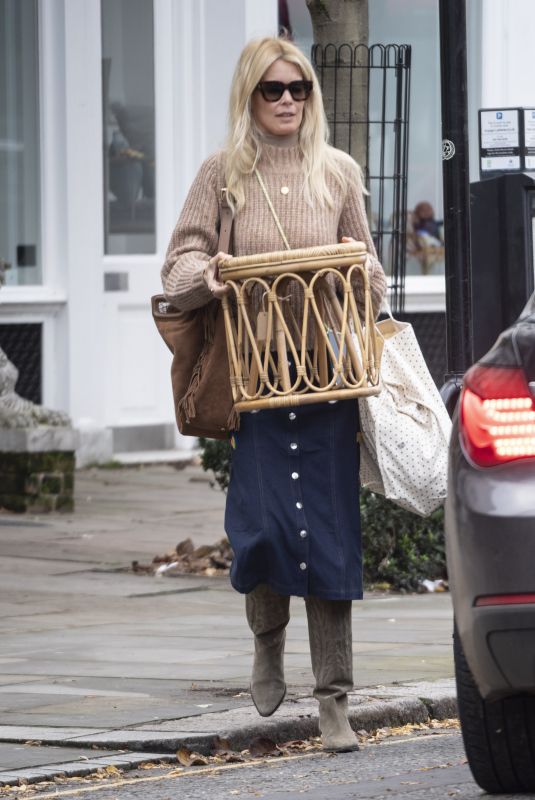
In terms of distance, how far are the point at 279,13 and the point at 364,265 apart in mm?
9772

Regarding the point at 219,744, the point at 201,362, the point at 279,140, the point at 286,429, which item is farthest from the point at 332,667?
the point at 279,140

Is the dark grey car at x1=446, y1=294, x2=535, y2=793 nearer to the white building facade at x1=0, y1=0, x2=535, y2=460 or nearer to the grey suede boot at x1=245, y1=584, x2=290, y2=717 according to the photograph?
the grey suede boot at x1=245, y1=584, x2=290, y2=717

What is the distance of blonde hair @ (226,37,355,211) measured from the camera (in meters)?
5.73

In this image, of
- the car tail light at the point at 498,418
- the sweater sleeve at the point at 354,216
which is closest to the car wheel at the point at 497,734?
the car tail light at the point at 498,418

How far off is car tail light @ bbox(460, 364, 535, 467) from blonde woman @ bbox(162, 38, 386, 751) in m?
1.37

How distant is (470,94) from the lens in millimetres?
16453

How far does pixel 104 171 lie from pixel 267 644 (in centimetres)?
887

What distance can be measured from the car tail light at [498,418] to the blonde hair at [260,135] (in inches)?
61.6

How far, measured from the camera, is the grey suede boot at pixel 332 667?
568 centimetres

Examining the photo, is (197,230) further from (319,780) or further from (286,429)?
(319,780)

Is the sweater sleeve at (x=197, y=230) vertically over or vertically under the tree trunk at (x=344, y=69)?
under

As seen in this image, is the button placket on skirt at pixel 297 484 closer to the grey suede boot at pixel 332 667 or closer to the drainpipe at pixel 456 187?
the grey suede boot at pixel 332 667

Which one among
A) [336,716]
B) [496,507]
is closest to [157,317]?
[336,716]

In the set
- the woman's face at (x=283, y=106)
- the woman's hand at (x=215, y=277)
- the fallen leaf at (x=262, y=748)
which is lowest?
the fallen leaf at (x=262, y=748)
